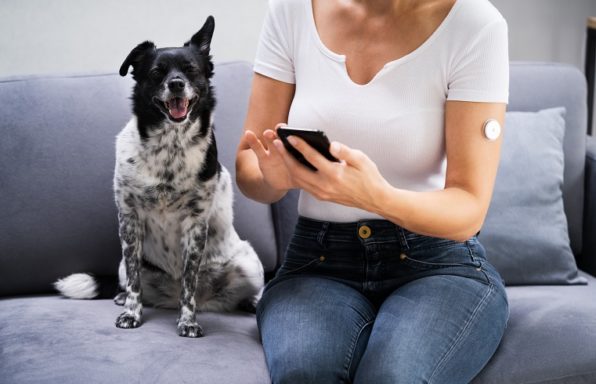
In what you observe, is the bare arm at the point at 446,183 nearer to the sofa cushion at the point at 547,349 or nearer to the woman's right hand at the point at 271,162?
the woman's right hand at the point at 271,162

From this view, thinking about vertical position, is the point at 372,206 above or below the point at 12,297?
above

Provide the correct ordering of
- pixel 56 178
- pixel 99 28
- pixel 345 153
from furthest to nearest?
1. pixel 99 28
2. pixel 56 178
3. pixel 345 153

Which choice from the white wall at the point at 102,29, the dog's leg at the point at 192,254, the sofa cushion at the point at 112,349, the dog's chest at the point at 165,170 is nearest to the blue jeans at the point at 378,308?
the sofa cushion at the point at 112,349

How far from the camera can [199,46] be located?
6.24 feet

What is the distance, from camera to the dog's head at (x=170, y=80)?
1793mm

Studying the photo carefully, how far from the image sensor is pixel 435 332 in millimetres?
1382

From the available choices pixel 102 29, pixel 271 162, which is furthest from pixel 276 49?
pixel 102 29

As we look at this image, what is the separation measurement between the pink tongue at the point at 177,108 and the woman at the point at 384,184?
0.21 metres

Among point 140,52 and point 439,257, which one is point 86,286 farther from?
point 439,257

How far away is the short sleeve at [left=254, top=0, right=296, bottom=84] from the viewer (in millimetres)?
1688

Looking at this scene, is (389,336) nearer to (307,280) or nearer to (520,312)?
(307,280)

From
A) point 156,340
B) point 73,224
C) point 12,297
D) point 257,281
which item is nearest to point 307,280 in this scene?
point 156,340

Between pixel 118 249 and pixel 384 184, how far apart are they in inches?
40.2

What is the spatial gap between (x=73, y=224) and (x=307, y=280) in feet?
2.66
